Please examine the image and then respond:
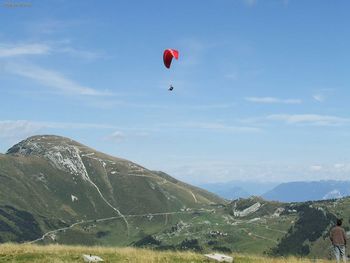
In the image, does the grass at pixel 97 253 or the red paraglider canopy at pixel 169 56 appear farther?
the red paraglider canopy at pixel 169 56

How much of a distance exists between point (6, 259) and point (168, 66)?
2717cm

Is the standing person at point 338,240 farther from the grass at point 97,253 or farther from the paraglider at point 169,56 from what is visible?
the paraglider at point 169,56

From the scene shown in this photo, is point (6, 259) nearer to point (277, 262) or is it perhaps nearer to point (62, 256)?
point (62, 256)

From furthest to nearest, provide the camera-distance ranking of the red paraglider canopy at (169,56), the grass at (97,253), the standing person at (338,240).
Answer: the red paraglider canopy at (169,56), the standing person at (338,240), the grass at (97,253)

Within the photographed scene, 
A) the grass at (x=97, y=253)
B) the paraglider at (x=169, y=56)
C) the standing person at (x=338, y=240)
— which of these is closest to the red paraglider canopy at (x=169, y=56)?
the paraglider at (x=169, y=56)

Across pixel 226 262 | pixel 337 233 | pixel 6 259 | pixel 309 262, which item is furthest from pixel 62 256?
pixel 337 233

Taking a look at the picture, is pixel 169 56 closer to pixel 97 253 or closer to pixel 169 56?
pixel 169 56

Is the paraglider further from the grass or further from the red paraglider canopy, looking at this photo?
the grass

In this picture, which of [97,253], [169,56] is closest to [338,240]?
[97,253]

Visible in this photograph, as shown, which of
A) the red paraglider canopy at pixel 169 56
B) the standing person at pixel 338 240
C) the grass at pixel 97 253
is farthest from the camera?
the red paraglider canopy at pixel 169 56

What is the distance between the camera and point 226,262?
90.1 feet

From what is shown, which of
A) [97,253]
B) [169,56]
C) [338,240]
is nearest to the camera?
[338,240]

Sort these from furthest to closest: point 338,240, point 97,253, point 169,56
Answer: point 169,56
point 97,253
point 338,240

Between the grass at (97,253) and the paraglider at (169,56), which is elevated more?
the paraglider at (169,56)
